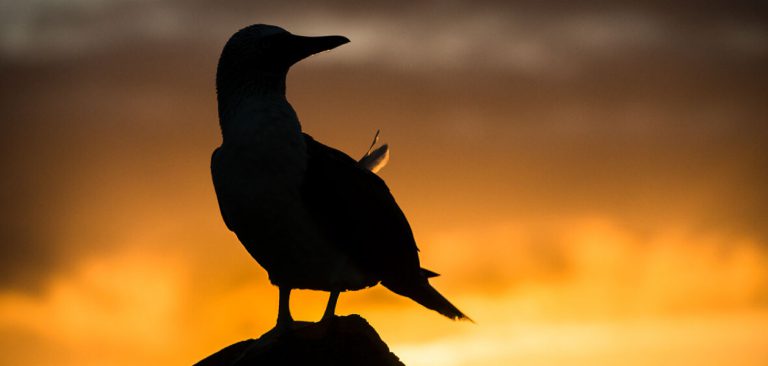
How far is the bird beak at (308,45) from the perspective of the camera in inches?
436

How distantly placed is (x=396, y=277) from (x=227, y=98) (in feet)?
8.30

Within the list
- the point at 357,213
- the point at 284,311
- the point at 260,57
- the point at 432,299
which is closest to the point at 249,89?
the point at 260,57

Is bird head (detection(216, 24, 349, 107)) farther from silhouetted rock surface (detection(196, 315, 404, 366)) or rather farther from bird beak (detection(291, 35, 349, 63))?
silhouetted rock surface (detection(196, 315, 404, 366))

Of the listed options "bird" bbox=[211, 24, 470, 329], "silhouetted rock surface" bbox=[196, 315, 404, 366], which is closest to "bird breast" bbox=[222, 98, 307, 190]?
"bird" bbox=[211, 24, 470, 329]

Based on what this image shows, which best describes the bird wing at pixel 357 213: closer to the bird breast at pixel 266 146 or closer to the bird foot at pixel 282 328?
the bird breast at pixel 266 146

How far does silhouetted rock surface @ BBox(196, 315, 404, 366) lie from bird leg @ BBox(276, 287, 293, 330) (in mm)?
107

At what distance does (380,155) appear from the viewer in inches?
510

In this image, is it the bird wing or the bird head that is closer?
the bird wing

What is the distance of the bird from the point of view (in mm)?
10602

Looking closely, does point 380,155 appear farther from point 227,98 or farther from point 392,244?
point 227,98

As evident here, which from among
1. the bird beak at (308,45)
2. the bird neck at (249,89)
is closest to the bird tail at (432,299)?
the bird neck at (249,89)

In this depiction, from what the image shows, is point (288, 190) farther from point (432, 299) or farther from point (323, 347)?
point (432, 299)

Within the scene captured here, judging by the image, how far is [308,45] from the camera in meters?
11.1

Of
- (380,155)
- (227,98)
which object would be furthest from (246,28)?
(380,155)
